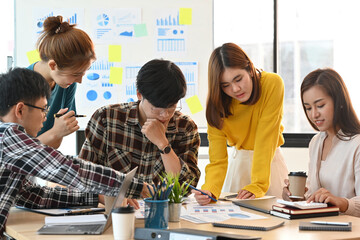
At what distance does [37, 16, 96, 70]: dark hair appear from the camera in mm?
2301

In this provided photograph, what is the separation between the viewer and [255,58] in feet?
13.3

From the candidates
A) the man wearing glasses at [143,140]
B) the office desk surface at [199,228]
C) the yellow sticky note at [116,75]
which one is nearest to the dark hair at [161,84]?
the man wearing glasses at [143,140]

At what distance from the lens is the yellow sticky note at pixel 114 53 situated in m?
3.66

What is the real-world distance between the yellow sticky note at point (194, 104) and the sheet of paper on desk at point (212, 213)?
1.76 metres

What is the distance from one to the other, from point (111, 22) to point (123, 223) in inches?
99.6

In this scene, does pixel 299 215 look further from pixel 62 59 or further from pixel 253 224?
pixel 62 59

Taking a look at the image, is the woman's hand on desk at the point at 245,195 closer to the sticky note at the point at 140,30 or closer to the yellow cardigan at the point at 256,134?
the yellow cardigan at the point at 256,134

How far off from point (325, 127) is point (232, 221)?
0.77 meters

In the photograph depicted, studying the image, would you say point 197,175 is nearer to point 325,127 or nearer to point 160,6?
point 325,127

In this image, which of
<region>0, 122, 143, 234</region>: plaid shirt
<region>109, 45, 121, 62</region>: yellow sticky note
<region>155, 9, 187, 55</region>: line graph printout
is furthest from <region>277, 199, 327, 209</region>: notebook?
<region>109, 45, 121, 62</region>: yellow sticky note

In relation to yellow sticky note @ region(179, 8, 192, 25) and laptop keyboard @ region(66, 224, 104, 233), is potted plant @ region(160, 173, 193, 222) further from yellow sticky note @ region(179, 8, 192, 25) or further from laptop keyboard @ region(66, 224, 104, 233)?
yellow sticky note @ region(179, 8, 192, 25)

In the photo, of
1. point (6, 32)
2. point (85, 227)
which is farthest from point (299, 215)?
point (6, 32)

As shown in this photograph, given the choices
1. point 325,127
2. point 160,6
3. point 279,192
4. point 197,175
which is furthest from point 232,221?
point 160,6

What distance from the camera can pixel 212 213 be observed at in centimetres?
181
